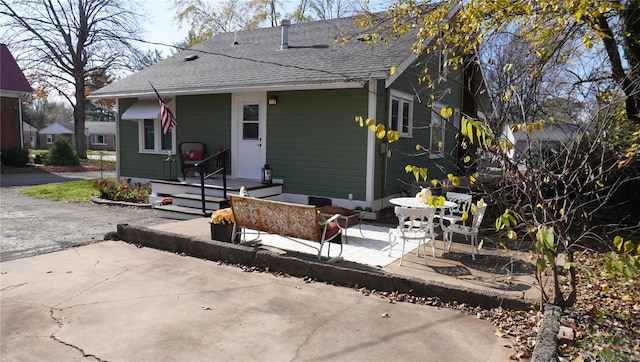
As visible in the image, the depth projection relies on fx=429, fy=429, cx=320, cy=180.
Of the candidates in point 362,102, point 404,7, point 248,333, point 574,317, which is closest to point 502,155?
point 574,317

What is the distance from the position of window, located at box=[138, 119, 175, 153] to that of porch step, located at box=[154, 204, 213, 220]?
11.0ft

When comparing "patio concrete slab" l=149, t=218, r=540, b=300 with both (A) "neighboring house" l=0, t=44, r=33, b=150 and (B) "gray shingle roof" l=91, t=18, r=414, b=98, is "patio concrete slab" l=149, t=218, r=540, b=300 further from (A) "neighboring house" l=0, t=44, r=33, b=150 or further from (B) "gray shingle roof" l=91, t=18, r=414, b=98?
(A) "neighboring house" l=0, t=44, r=33, b=150

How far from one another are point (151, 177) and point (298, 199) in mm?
5290

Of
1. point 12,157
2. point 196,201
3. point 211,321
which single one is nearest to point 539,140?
point 211,321

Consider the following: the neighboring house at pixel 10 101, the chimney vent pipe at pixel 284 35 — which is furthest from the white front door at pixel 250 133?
the neighboring house at pixel 10 101

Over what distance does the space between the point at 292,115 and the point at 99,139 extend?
54.0 metres

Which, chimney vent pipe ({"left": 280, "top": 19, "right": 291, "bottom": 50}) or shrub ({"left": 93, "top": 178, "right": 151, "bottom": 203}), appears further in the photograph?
chimney vent pipe ({"left": 280, "top": 19, "right": 291, "bottom": 50})

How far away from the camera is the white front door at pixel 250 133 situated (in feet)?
35.5

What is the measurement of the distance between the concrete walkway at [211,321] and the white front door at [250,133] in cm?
556

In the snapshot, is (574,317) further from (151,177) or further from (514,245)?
(151,177)

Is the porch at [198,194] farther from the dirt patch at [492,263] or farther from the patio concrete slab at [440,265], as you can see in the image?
the dirt patch at [492,263]

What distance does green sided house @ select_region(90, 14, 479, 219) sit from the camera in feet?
31.1

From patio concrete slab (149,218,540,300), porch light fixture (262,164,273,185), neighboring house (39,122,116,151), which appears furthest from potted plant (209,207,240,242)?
neighboring house (39,122,116,151)

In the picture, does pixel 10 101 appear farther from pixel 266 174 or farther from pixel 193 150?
pixel 266 174
